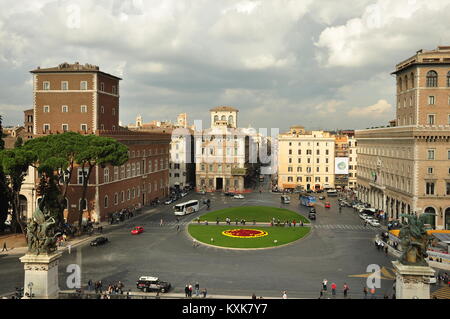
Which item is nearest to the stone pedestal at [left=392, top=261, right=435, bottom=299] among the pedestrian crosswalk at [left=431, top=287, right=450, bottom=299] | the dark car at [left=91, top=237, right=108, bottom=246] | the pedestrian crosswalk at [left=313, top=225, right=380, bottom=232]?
the pedestrian crosswalk at [left=431, top=287, right=450, bottom=299]

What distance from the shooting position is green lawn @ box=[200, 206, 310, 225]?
6584 cm

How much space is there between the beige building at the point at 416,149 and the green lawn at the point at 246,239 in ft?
57.1

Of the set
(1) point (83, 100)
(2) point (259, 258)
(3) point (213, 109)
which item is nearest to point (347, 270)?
(2) point (259, 258)

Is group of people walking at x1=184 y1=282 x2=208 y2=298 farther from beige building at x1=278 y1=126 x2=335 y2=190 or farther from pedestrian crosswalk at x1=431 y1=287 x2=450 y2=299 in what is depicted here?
beige building at x1=278 y1=126 x2=335 y2=190

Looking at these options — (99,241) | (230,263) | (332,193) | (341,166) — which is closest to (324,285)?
(230,263)

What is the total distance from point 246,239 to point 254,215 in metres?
15.4

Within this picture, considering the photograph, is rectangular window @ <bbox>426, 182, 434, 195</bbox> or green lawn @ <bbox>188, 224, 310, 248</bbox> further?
rectangular window @ <bbox>426, 182, 434, 195</bbox>

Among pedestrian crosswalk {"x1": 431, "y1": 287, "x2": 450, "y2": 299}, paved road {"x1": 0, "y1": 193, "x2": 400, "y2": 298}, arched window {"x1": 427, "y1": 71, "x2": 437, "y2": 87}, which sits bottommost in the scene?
paved road {"x1": 0, "y1": 193, "x2": 400, "y2": 298}

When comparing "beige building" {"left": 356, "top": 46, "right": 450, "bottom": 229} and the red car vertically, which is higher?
"beige building" {"left": 356, "top": 46, "right": 450, "bottom": 229}

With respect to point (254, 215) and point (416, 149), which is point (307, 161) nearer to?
point (254, 215)

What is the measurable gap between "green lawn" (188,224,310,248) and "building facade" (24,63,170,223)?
14373mm
